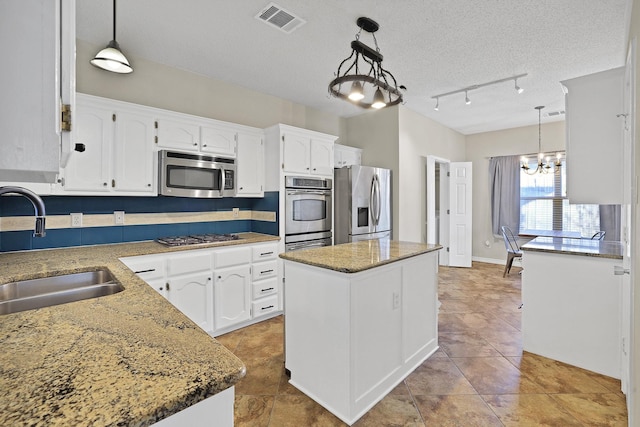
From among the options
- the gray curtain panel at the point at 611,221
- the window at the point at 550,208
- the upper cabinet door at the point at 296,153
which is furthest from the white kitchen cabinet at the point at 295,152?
the gray curtain panel at the point at 611,221

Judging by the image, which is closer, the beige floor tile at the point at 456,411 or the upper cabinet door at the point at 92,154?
the beige floor tile at the point at 456,411

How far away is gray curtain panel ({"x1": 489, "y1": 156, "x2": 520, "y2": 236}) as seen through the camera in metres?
5.95

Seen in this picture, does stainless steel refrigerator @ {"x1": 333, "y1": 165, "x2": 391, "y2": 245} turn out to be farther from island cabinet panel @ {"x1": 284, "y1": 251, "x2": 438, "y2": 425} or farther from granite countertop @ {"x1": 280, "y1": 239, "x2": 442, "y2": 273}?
island cabinet panel @ {"x1": 284, "y1": 251, "x2": 438, "y2": 425}

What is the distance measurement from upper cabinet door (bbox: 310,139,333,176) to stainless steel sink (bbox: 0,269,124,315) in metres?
2.52

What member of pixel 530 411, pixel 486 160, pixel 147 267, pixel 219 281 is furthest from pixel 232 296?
pixel 486 160

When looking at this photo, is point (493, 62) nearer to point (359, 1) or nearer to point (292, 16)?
point (359, 1)

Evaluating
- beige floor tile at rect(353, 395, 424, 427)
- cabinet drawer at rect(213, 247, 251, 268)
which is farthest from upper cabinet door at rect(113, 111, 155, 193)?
beige floor tile at rect(353, 395, 424, 427)

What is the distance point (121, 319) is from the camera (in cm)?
99

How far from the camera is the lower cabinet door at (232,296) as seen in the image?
2910 millimetres

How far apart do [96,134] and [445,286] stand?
4.69 meters

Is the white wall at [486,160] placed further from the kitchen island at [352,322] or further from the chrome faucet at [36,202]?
the chrome faucet at [36,202]

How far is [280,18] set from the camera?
242cm

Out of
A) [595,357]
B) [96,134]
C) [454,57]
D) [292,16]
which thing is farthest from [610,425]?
[96,134]

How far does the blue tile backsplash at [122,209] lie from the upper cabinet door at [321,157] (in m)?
0.68
